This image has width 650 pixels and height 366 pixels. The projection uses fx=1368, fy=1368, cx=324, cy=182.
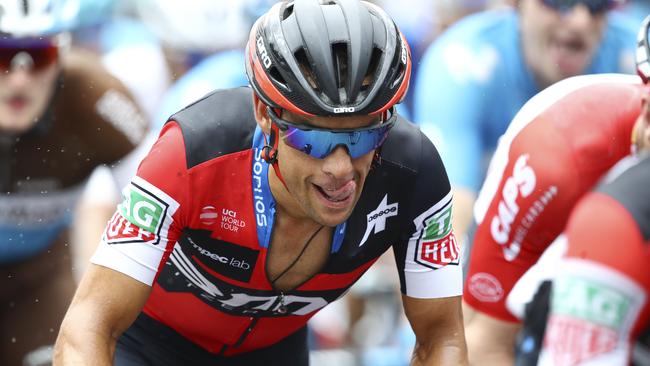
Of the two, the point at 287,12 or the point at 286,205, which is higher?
the point at 287,12

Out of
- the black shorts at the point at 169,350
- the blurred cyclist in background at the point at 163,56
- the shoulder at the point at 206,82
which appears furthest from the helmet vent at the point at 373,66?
the shoulder at the point at 206,82

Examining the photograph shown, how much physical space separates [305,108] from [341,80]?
14 centimetres

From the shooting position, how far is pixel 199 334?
4863 millimetres

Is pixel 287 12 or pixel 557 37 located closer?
pixel 287 12

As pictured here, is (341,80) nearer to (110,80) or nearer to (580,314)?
(580,314)

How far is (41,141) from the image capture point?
6777 millimetres

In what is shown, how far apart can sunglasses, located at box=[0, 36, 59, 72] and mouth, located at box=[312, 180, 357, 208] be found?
296cm

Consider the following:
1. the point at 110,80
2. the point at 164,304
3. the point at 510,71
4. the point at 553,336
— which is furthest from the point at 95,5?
the point at 553,336

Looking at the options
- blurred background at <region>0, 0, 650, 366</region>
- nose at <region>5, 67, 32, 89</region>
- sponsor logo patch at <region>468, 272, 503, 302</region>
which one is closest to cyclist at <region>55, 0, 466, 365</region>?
sponsor logo patch at <region>468, 272, 503, 302</region>

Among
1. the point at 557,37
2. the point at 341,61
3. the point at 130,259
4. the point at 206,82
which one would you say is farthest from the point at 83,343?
the point at 557,37

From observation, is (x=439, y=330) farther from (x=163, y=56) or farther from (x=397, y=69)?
(x=163, y=56)

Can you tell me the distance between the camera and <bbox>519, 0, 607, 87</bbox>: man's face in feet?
24.0

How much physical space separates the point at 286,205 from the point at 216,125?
34 cm

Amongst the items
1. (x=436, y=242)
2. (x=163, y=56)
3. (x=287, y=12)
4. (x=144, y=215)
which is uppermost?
(x=287, y=12)
